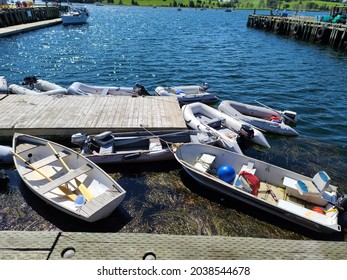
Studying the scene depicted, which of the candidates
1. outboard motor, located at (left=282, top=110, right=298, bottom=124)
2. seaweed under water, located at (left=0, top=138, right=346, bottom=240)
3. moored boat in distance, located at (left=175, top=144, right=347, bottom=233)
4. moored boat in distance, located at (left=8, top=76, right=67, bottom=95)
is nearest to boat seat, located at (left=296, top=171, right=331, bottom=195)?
moored boat in distance, located at (left=175, top=144, right=347, bottom=233)

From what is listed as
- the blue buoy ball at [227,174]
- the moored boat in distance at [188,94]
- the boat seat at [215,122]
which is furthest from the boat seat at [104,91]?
the blue buoy ball at [227,174]

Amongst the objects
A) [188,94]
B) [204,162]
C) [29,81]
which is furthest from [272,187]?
[29,81]

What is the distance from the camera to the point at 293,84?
21281 mm

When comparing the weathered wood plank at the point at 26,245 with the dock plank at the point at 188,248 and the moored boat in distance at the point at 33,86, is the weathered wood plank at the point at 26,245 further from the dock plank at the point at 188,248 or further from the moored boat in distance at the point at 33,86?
the moored boat in distance at the point at 33,86

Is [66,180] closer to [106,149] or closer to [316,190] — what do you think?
[106,149]

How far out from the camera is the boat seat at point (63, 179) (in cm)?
722

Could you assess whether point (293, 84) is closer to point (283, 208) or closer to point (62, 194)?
point (283, 208)

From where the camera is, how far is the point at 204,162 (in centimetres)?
905

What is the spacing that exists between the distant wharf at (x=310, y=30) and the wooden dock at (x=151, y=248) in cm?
4024

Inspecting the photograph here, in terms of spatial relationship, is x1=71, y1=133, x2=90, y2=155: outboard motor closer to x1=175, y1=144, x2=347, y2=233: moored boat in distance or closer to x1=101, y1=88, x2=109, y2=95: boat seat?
x1=175, y1=144, x2=347, y2=233: moored boat in distance

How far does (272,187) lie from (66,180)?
6.58 meters

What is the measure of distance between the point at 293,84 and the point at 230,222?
57.7ft

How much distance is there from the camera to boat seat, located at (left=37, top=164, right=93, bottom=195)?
23.7ft
